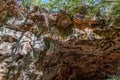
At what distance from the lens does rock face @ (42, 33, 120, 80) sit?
291 inches

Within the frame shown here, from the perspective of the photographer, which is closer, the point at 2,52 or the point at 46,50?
the point at 2,52

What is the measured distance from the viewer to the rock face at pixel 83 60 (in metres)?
7.39

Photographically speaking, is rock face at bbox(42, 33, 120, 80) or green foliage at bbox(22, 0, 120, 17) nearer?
green foliage at bbox(22, 0, 120, 17)

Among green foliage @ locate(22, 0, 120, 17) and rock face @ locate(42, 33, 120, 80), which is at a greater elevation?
green foliage @ locate(22, 0, 120, 17)

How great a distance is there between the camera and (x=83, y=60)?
8.46 metres

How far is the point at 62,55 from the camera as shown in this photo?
7.91 metres

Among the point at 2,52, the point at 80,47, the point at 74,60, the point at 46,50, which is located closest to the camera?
the point at 2,52

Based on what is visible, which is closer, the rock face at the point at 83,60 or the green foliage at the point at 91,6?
the green foliage at the point at 91,6

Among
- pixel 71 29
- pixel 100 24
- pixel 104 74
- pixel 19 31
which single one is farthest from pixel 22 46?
pixel 104 74

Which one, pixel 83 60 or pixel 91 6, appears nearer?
pixel 91 6

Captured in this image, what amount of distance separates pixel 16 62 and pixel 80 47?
1.84 metres

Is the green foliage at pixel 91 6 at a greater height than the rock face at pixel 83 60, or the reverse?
the green foliage at pixel 91 6

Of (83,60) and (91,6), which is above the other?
(91,6)

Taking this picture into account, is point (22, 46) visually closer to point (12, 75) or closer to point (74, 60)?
point (12, 75)
